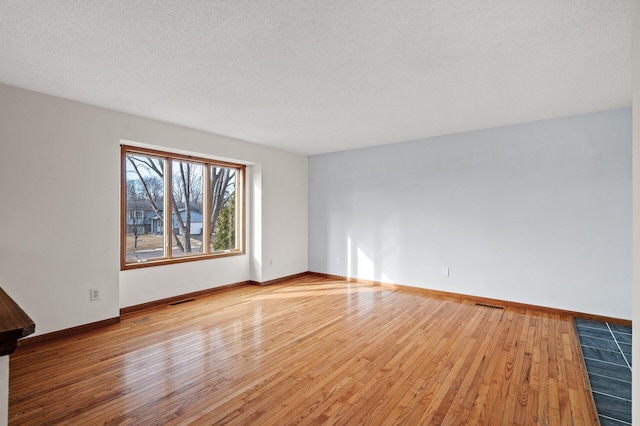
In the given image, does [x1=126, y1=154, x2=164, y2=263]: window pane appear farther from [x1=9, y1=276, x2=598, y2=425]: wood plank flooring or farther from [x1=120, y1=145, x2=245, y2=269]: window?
[x1=9, y1=276, x2=598, y2=425]: wood plank flooring

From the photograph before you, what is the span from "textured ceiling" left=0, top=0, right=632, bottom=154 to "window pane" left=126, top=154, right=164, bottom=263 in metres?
0.78

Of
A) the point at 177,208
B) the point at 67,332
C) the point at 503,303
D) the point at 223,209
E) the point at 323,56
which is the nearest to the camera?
the point at 323,56

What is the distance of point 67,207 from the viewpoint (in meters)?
3.24

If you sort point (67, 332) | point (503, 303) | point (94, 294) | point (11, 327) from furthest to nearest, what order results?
point (503, 303)
point (94, 294)
point (67, 332)
point (11, 327)

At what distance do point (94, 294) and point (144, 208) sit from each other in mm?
1258

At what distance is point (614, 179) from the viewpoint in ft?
11.7

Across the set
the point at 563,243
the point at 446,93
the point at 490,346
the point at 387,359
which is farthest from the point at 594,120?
the point at 387,359

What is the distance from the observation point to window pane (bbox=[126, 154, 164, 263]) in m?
4.07

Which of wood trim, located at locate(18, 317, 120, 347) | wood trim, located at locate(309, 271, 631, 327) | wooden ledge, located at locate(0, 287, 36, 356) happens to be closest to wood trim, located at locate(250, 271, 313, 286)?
wood trim, located at locate(309, 271, 631, 327)

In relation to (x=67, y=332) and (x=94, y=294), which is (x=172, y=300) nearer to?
(x=94, y=294)

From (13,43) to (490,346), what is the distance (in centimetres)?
458

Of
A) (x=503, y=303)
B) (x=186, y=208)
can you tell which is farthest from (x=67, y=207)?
(x=503, y=303)

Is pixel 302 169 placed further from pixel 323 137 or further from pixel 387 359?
pixel 387 359

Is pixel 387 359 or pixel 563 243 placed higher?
pixel 563 243
